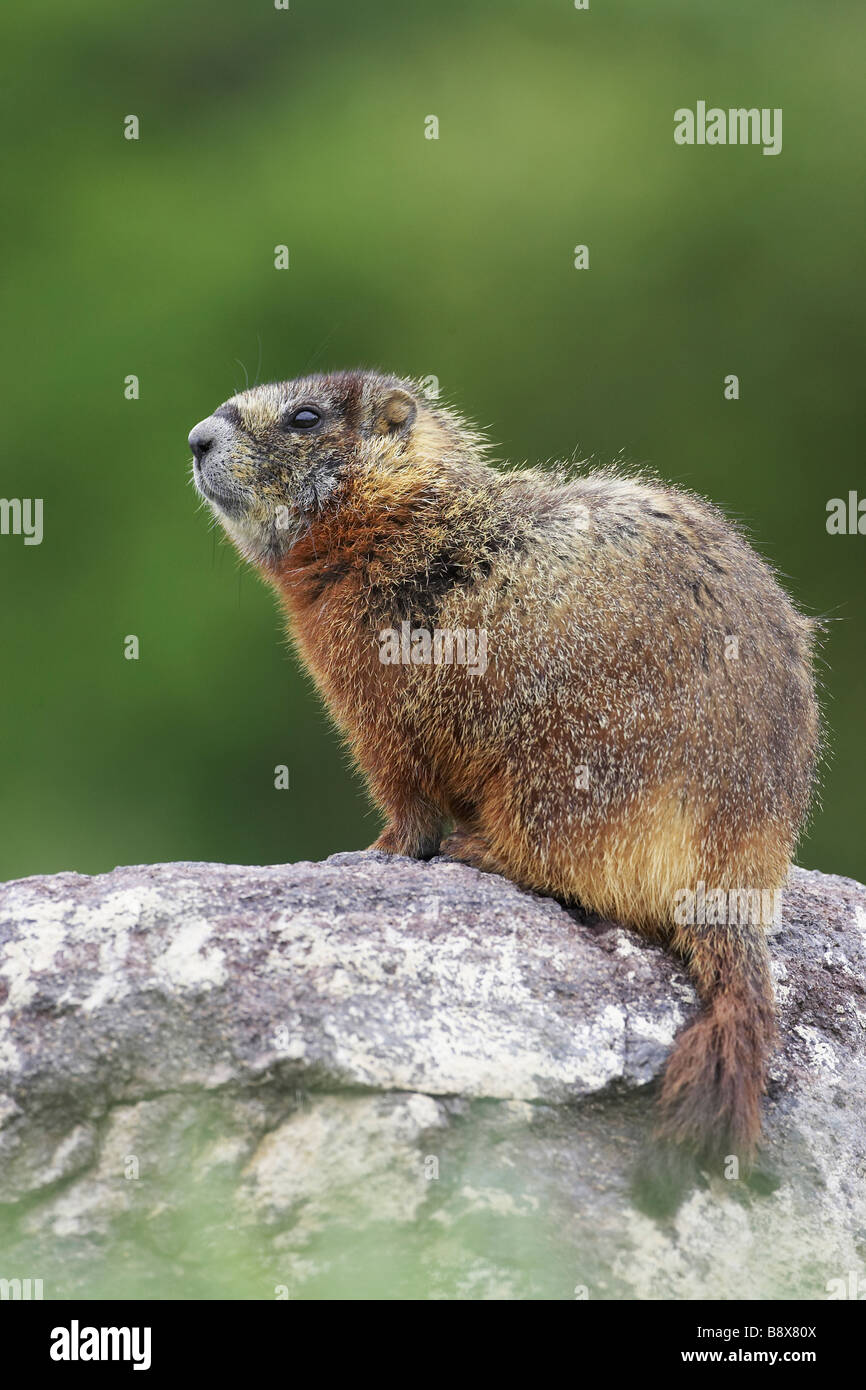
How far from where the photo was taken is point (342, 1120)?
5.25 metres

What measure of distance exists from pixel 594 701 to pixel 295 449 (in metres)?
2.25

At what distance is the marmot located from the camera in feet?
Answer: 20.0

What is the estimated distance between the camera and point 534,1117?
5410mm

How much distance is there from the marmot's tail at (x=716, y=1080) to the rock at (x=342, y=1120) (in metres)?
0.09

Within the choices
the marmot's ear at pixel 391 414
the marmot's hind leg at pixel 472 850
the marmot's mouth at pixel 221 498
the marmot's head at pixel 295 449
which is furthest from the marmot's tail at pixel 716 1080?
the marmot's mouth at pixel 221 498

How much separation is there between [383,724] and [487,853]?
0.79 metres

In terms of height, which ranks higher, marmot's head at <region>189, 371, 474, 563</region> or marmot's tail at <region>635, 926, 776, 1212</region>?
marmot's head at <region>189, 371, 474, 563</region>

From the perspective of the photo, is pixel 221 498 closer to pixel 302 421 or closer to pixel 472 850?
pixel 302 421

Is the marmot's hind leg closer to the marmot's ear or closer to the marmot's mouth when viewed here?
the marmot's mouth

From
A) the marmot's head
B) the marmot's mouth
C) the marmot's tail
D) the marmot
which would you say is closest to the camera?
the marmot's tail

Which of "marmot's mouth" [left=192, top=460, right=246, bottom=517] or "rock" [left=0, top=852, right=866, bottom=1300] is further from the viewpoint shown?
"marmot's mouth" [left=192, top=460, right=246, bottom=517]

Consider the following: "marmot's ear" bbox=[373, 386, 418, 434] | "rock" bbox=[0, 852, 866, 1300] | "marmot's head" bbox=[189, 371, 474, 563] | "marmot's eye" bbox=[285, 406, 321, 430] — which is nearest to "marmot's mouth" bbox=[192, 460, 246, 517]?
"marmot's head" bbox=[189, 371, 474, 563]

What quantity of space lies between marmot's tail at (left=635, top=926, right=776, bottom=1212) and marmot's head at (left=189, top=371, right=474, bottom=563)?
2959 millimetres

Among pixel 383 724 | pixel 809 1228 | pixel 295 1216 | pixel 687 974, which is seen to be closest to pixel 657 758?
pixel 687 974
